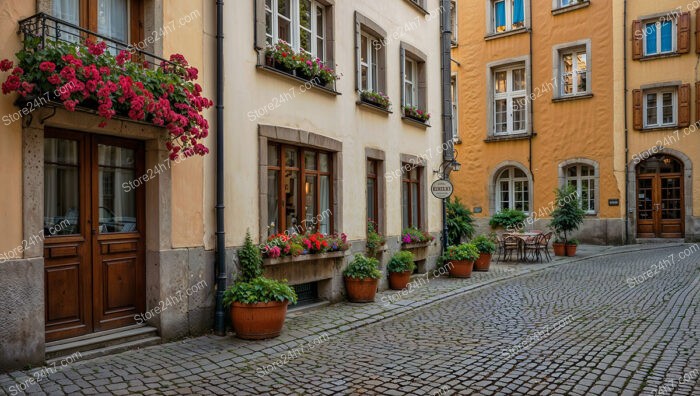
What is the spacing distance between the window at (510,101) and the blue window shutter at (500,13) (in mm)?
2038

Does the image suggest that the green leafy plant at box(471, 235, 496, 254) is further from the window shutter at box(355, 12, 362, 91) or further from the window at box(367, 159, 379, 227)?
the window shutter at box(355, 12, 362, 91)

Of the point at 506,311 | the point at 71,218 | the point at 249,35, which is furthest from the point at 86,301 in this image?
the point at 506,311

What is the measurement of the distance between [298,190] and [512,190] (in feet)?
54.4

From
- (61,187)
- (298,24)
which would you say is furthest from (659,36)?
(61,187)

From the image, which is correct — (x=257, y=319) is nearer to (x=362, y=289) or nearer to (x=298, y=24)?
(x=362, y=289)

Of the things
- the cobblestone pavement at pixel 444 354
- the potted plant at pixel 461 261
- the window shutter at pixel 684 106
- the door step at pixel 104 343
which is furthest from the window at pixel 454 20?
the door step at pixel 104 343

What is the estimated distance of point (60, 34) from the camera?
5.84 meters

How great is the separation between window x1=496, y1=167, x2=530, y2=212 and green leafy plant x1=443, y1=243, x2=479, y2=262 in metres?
11.0

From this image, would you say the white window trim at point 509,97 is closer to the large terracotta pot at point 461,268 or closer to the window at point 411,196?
the window at point 411,196

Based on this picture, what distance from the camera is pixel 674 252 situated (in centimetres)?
1745

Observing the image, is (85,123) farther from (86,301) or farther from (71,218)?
(86,301)

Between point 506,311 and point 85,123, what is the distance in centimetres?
671

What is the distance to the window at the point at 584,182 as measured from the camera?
21.7 m

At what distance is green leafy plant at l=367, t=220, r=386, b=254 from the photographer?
36.0 ft
